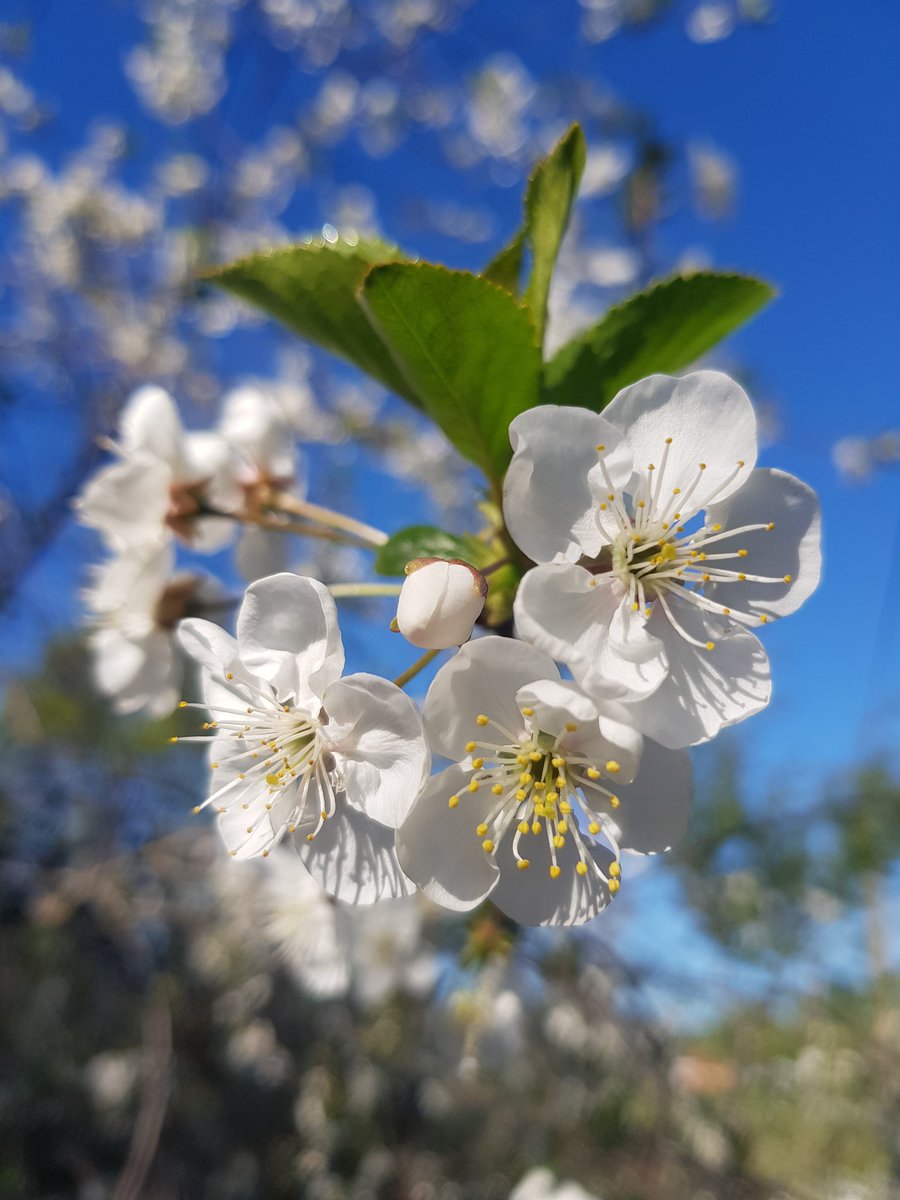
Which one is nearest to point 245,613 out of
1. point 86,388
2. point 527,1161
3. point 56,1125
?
point 527,1161

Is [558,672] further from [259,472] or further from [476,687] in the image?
[259,472]

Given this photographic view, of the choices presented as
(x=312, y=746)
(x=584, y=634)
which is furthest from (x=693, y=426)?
(x=312, y=746)

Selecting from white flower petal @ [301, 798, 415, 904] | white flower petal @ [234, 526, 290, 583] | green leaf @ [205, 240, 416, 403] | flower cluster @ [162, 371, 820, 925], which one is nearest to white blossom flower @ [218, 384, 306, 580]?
white flower petal @ [234, 526, 290, 583]

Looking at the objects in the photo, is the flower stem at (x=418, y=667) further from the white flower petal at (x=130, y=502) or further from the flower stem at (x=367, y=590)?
the white flower petal at (x=130, y=502)

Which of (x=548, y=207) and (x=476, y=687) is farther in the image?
(x=548, y=207)

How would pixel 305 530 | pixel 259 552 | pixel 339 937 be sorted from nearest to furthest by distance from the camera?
pixel 305 530, pixel 259 552, pixel 339 937

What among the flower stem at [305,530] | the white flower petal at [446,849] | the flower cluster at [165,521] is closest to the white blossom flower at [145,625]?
the flower cluster at [165,521]

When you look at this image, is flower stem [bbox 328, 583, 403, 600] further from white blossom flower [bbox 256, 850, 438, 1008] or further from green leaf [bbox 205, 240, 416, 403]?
white blossom flower [bbox 256, 850, 438, 1008]

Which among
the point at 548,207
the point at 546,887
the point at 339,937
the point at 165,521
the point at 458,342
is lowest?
the point at 339,937
